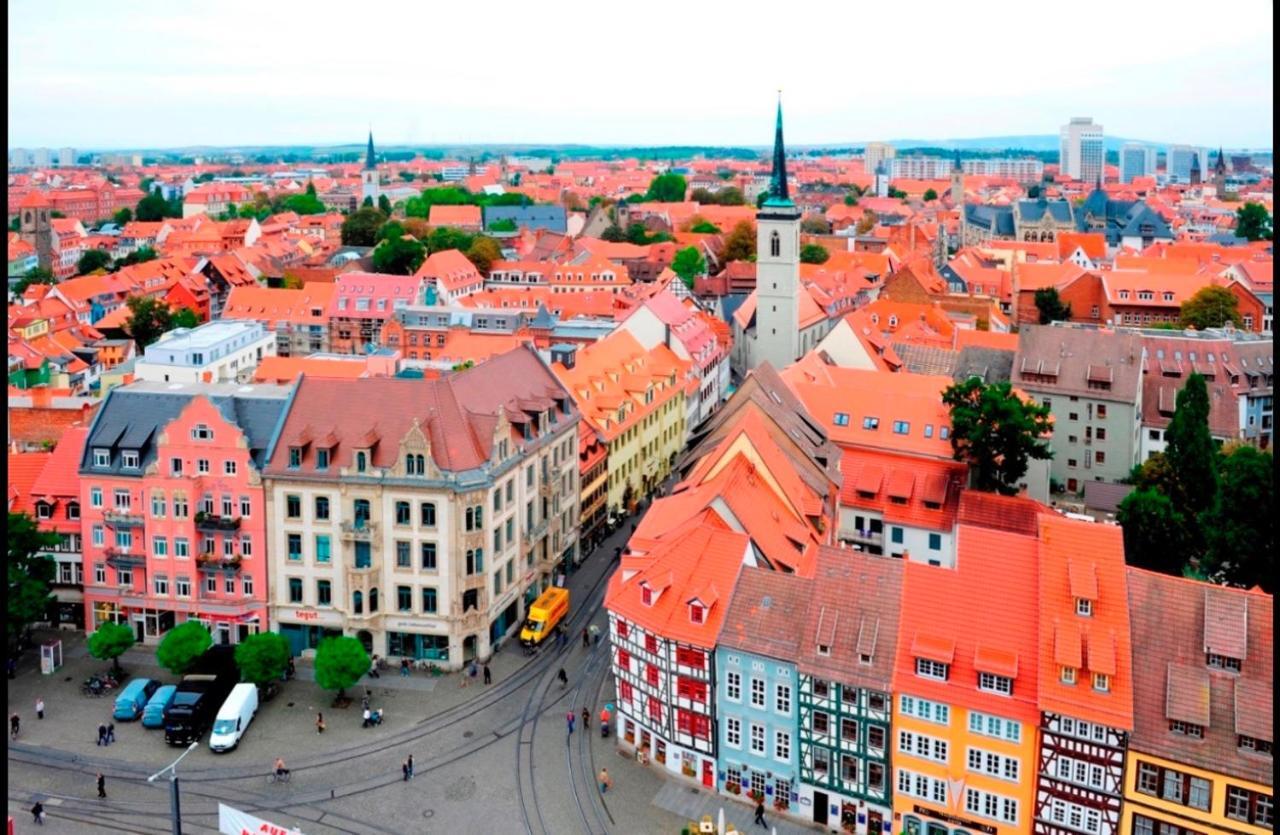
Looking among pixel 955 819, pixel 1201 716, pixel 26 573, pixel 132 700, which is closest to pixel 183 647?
pixel 132 700

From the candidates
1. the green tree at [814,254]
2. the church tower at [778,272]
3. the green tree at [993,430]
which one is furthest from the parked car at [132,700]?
the green tree at [814,254]

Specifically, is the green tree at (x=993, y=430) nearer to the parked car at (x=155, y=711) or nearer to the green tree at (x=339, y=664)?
the green tree at (x=339, y=664)

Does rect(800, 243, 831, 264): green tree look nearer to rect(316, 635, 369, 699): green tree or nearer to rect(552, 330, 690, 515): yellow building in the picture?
rect(552, 330, 690, 515): yellow building

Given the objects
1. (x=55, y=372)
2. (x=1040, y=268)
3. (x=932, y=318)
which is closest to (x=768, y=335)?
(x=932, y=318)

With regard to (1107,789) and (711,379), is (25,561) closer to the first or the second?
(1107,789)

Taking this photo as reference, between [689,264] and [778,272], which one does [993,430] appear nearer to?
[778,272]
